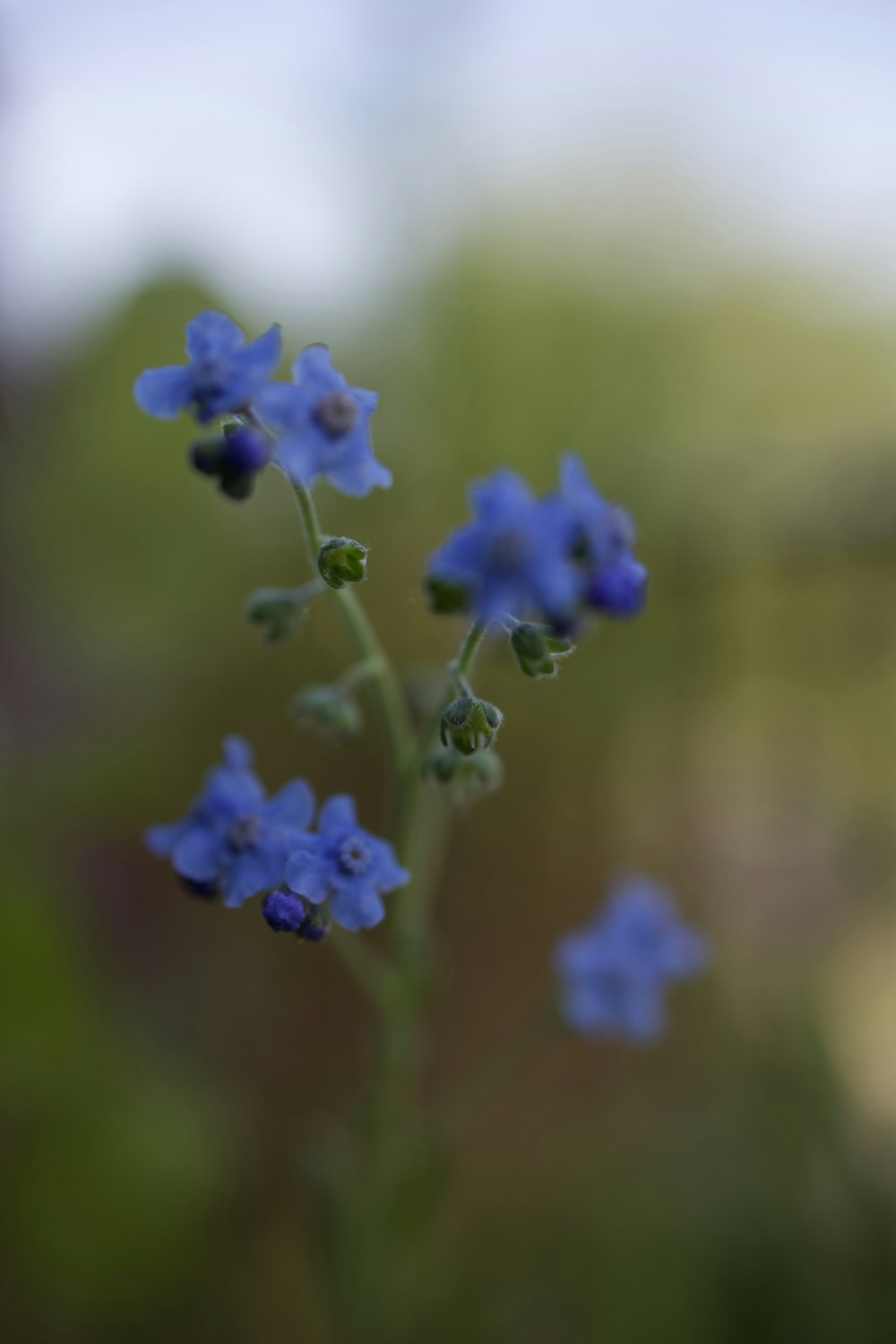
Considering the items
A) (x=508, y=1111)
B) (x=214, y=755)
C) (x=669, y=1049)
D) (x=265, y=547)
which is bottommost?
(x=508, y=1111)

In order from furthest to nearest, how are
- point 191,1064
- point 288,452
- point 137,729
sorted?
point 137,729 → point 191,1064 → point 288,452

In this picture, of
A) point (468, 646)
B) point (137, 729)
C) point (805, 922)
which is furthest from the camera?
point (805, 922)

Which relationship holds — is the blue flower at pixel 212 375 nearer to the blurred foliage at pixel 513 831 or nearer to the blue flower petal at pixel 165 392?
the blue flower petal at pixel 165 392

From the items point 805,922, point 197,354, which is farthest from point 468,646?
point 805,922

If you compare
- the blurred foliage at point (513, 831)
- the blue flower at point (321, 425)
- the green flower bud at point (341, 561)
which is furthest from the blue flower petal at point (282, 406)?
the blurred foliage at point (513, 831)

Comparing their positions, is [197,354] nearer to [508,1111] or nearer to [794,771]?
[508,1111]

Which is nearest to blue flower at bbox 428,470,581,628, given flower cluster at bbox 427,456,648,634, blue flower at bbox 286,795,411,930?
flower cluster at bbox 427,456,648,634

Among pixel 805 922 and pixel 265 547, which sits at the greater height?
pixel 265 547
